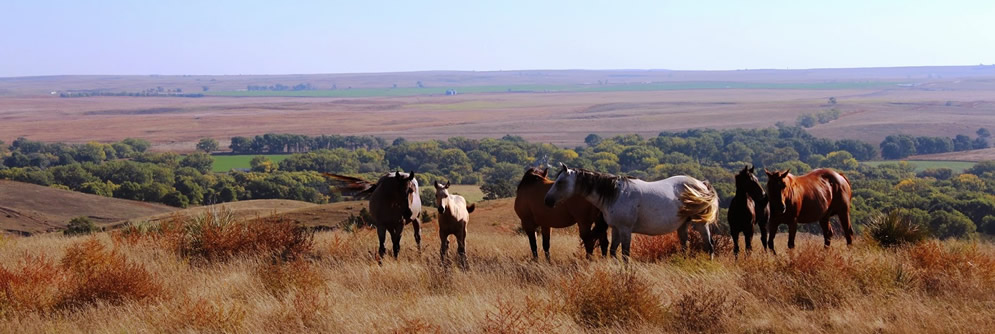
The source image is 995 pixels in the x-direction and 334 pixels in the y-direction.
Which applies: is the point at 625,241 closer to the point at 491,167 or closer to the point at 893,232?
the point at 893,232

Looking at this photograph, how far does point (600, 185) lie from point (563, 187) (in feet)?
1.39

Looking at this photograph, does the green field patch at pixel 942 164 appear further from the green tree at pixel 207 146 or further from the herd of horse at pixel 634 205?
the green tree at pixel 207 146

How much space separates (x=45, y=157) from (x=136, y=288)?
4414 inches

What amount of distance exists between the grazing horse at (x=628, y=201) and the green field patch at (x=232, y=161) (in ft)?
323

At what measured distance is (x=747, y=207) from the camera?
11.2m

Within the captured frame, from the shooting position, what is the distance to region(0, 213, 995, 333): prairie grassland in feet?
27.5

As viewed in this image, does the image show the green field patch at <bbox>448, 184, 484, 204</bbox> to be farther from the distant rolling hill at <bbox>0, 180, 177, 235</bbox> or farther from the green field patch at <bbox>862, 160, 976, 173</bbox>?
the green field patch at <bbox>862, 160, 976, 173</bbox>

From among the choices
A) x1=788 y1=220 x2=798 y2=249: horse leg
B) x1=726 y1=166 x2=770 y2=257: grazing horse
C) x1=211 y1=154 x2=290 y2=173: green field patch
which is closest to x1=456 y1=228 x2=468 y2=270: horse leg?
x1=726 y1=166 x2=770 y2=257: grazing horse

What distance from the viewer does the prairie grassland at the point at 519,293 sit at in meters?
8.37

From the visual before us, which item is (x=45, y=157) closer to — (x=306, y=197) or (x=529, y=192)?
(x=306, y=197)

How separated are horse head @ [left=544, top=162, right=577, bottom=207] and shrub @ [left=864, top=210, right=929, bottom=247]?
15.7 ft

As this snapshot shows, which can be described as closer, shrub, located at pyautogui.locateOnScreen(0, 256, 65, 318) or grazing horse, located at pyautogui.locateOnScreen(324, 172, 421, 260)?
shrub, located at pyautogui.locateOnScreen(0, 256, 65, 318)

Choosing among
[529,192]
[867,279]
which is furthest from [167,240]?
[867,279]

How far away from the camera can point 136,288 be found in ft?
32.0
